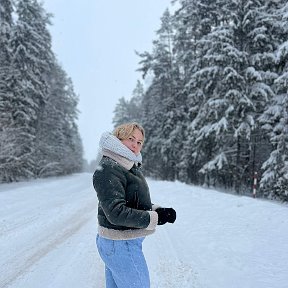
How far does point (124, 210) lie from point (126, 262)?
0.46 meters

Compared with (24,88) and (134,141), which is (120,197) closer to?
(134,141)

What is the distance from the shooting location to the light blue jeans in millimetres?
3207

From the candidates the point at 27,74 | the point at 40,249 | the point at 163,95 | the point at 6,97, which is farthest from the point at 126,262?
the point at 163,95

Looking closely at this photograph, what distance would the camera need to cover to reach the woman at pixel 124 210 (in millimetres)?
3061

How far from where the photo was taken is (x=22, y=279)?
6.05 m

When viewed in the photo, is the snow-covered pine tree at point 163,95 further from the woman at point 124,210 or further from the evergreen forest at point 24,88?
the woman at point 124,210

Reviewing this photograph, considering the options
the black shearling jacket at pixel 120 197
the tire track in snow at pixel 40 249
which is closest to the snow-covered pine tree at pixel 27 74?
the tire track in snow at pixel 40 249

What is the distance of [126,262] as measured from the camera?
3.21 m

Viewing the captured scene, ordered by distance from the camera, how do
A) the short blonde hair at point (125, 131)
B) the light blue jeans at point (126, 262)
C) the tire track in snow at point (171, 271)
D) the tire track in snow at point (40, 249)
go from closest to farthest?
the light blue jeans at point (126, 262)
the short blonde hair at point (125, 131)
the tire track in snow at point (171, 271)
the tire track in snow at point (40, 249)

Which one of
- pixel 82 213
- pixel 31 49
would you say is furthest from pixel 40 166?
pixel 82 213

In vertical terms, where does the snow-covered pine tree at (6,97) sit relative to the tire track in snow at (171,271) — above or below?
above

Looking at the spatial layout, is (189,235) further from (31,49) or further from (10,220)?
(31,49)

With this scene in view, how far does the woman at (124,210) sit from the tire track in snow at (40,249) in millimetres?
3150

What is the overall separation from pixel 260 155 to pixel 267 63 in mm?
8071
